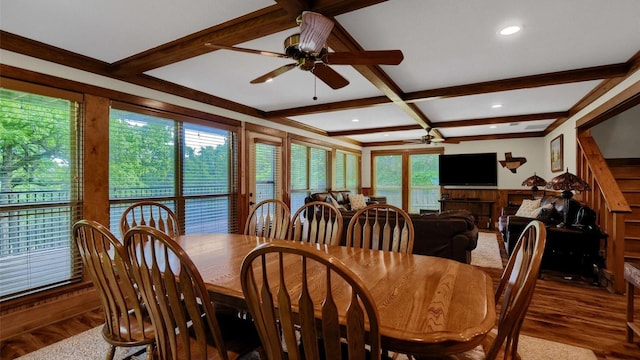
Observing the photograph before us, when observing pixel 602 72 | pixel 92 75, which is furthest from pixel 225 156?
pixel 602 72

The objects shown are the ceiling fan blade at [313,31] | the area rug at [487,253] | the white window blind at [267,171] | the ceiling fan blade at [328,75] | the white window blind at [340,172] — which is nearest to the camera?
the ceiling fan blade at [313,31]

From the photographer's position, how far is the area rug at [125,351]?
2.09 m

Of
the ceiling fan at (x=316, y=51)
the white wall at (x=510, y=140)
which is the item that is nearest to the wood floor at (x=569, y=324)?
the white wall at (x=510, y=140)

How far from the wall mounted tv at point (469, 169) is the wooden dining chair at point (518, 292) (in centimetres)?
685

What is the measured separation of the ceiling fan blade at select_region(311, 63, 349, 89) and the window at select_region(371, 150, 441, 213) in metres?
6.47

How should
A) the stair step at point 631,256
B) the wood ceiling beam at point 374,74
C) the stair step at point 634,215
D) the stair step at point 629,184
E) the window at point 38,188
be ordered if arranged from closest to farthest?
the wood ceiling beam at point 374,74, the window at point 38,188, the stair step at point 631,256, the stair step at point 634,215, the stair step at point 629,184

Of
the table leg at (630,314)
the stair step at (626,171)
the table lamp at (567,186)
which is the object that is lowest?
the table leg at (630,314)

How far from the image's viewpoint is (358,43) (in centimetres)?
252

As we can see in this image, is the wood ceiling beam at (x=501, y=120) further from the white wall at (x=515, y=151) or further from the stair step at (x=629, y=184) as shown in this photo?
the white wall at (x=515, y=151)

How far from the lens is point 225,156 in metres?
4.48

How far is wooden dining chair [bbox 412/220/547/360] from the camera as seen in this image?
0.99 meters

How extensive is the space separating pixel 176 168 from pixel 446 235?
3.20 meters

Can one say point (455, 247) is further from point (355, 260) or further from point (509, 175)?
point (509, 175)

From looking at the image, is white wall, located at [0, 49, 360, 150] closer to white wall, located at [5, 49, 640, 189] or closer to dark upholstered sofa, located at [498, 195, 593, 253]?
white wall, located at [5, 49, 640, 189]
